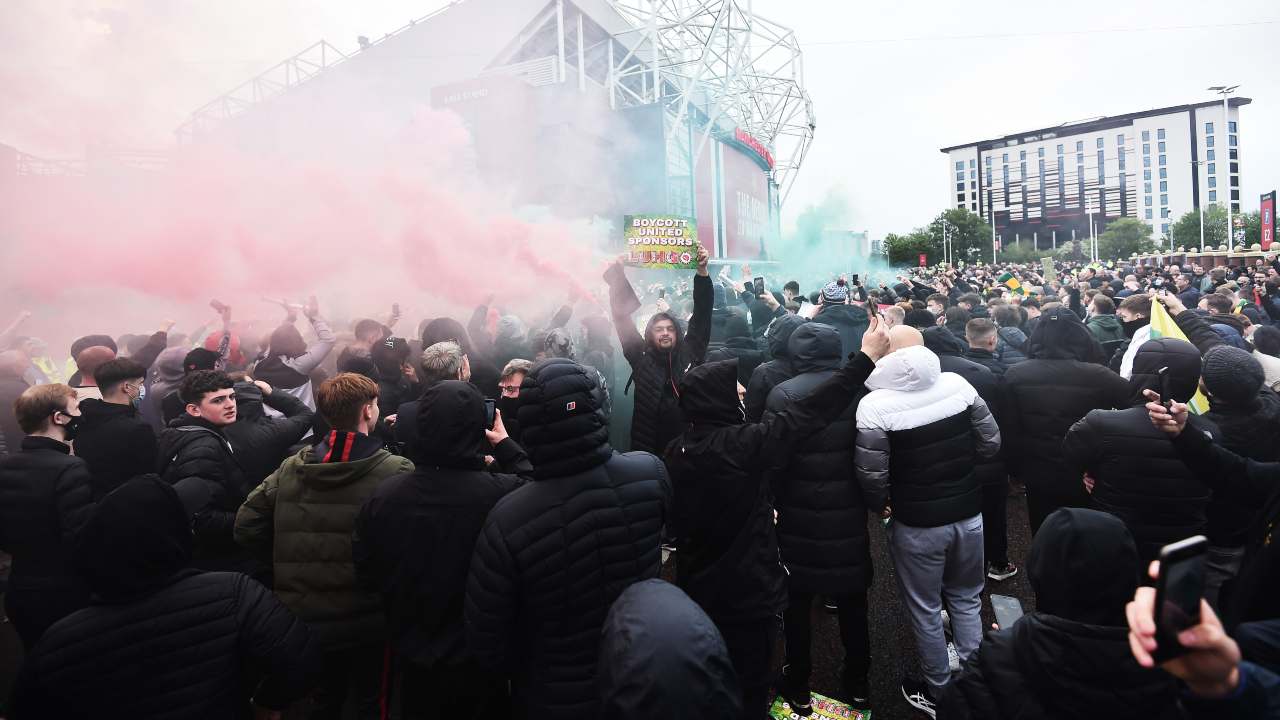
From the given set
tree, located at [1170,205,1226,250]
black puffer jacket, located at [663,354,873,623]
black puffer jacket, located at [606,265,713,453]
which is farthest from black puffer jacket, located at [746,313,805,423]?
tree, located at [1170,205,1226,250]

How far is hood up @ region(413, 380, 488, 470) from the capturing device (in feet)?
7.38

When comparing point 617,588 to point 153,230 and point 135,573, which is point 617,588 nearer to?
point 135,573

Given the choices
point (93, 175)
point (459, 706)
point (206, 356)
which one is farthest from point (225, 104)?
point (459, 706)

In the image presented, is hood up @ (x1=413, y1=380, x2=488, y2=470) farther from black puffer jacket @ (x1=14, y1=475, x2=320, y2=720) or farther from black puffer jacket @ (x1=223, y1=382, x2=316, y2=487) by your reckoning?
black puffer jacket @ (x1=223, y1=382, x2=316, y2=487)

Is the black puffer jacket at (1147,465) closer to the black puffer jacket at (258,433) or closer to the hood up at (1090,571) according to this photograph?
the hood up at (1090,571)

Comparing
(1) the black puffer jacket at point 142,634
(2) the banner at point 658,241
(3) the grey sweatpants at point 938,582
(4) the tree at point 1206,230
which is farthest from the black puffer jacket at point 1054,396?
(4) the tree at point 1206,230

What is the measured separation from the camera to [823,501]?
312 cm

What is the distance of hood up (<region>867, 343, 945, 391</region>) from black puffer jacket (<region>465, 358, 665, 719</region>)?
1666mm

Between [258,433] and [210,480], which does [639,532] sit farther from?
[258,433]

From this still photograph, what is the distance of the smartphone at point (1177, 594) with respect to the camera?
3.30 feet

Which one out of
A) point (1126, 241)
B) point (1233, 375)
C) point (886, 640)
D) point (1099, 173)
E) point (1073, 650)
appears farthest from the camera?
point (1099, 173)

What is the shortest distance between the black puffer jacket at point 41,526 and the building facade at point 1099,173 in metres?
99.0

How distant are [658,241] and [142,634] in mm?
15981

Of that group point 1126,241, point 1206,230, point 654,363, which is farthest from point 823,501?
point 1126,241
